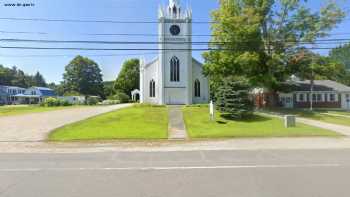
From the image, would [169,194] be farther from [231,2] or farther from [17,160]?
[231,2]

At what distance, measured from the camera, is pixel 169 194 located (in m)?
5.86

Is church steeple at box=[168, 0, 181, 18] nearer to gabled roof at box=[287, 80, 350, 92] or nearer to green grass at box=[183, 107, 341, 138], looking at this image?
gabled roof at box=[287, 80, 350, 92]

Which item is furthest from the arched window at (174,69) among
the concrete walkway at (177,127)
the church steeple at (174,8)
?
the concrete walkway at (177,127)

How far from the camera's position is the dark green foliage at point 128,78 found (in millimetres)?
70938

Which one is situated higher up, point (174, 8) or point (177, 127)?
point (174, 8)

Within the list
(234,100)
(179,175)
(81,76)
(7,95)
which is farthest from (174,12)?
(7,95)

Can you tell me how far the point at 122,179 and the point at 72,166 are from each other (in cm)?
247

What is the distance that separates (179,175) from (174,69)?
102ft

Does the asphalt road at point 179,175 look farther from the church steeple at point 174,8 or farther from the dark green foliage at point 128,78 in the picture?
the dark green foliage at point 128,78

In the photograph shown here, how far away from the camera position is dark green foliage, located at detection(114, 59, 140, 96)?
233 feet

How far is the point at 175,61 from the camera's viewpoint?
1503 inches

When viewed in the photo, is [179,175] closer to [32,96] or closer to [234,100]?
[234,100]

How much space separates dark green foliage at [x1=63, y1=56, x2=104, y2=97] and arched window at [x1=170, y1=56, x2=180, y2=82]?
4946 centimetres

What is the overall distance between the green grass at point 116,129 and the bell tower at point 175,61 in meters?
13.1
